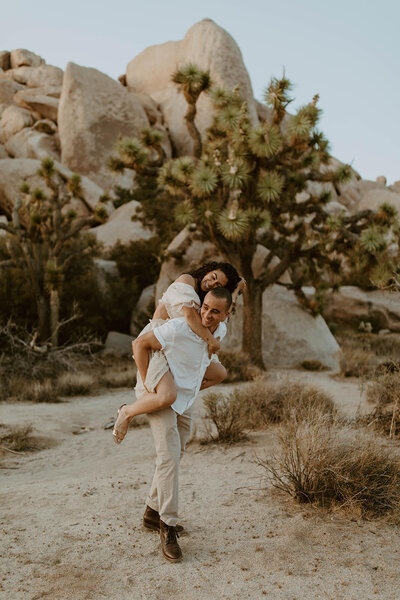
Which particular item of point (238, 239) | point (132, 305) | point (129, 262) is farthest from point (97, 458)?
point (129, 262)

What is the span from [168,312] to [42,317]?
1003 cm

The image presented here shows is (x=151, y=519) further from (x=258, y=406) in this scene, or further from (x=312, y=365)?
(x=312, y=365)

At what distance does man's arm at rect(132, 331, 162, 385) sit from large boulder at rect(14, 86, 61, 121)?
32.7 meters

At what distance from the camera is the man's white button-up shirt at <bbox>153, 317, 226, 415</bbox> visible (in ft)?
9.95

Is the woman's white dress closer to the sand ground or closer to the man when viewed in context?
the man

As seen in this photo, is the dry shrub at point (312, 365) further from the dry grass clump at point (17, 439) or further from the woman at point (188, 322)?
the woman at point (188, 322)

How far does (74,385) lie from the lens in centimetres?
991

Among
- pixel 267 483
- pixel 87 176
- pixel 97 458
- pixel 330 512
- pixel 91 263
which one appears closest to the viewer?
pixel 330 512

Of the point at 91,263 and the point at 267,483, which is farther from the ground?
the point at 91,263

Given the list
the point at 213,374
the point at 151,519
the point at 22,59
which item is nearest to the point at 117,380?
the point at 151,519

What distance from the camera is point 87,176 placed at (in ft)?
95.1

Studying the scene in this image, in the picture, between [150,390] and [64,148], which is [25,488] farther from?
[64,148]

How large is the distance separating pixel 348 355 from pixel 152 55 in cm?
3022

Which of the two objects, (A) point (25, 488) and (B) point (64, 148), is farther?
(B) point (64, 148)
